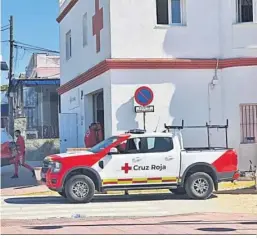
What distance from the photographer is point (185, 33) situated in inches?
821

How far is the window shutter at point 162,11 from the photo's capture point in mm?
20953

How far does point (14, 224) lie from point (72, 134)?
14.1m

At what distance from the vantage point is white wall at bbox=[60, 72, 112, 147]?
2059 centimetres

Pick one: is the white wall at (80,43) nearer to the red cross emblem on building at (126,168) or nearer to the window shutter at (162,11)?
the window shutter at (162,11)

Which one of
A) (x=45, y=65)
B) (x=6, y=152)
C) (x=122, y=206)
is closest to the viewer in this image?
(x=122, y=206)

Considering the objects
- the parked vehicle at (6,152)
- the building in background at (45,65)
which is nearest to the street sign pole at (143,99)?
the parked vehicle at (6,152)

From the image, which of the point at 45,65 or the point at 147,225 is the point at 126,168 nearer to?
the point at 147,225

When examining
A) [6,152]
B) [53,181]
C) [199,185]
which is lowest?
[199,185]

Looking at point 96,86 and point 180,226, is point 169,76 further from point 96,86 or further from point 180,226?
point 180,226

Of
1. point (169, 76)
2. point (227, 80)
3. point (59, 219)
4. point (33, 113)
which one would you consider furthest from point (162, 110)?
point (33, 113)

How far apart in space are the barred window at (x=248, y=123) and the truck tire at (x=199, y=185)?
5422 millimetres

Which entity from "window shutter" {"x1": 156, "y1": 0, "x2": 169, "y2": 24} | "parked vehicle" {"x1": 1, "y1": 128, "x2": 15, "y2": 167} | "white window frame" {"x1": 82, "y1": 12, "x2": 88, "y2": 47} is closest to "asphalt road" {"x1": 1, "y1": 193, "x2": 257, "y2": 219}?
"window shutter" {"x1": 156, "y1": 0, "x2": 169, "y2": 24}

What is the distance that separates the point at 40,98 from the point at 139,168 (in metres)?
29.0

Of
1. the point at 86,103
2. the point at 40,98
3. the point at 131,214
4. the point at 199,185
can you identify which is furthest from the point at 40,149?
the point at 131,214
